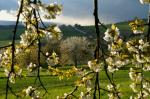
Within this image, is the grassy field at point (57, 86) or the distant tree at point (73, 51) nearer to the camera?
the grassy field at point (57, 86)

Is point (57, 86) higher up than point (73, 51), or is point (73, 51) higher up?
point (57, 86)

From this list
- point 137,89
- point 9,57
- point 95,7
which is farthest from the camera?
point 137,89

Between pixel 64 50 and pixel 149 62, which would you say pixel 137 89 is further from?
pixel 64 50

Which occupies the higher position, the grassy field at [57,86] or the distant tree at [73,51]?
the grassy field at [57,86]

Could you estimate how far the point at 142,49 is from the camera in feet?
21.9

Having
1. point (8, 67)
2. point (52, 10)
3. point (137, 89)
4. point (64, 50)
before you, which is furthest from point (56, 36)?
point (64, 50)

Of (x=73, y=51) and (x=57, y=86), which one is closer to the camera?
(x=57, y=86)

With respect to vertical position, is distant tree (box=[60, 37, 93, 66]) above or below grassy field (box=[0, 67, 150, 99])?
below

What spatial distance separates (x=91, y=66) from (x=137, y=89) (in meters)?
1.77

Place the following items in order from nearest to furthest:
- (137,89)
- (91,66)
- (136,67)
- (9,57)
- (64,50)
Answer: (91,66)
(9,57)
(136,67)
(137,89)
(64,50)

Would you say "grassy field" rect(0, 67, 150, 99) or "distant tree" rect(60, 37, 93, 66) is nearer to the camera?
"grassy field" rect(0, 67, 150, 99)

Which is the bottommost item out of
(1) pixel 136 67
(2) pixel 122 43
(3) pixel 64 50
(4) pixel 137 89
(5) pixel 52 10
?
(3) pixel 64 50

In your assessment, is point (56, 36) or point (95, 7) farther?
point (56, 36)

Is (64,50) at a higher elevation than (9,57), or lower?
lower
